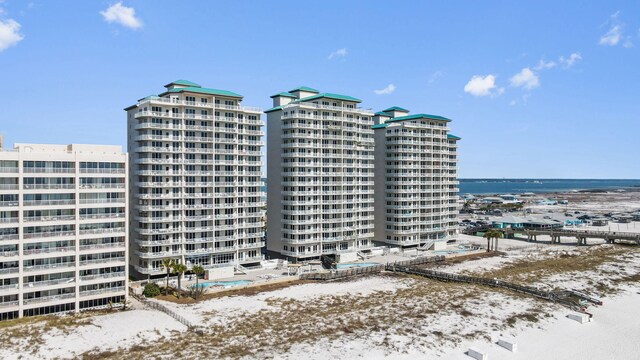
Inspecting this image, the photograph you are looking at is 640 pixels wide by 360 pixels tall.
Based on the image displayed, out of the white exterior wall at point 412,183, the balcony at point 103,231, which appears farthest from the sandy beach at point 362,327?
the white exterior wall at point 412,183

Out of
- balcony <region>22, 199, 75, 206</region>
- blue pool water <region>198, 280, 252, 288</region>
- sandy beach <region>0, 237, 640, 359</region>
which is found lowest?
sandy beach <region>0, 237, 640, 359</region>

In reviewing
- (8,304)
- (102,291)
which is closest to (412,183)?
(102,291)

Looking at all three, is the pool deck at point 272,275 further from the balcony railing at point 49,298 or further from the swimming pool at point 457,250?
the balcony railing at point 49,298

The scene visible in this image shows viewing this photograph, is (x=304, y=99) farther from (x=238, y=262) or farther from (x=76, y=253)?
(x=76, y=253)

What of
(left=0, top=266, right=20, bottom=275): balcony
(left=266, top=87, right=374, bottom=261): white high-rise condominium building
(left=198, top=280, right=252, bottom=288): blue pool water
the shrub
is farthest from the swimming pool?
(left=0, top=266, right=20, bottom=275): balcony

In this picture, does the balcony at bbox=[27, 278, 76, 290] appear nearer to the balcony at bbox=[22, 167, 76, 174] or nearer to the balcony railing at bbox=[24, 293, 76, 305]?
the balcony railing at bbox=[24, 293, 76, 305]

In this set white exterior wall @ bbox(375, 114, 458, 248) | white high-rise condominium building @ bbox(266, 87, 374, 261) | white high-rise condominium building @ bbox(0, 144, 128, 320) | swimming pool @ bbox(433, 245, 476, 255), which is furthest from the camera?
white exterior wall @ bbox(375, 114, 458, 248)

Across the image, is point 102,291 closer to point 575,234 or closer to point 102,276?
point 102,276
